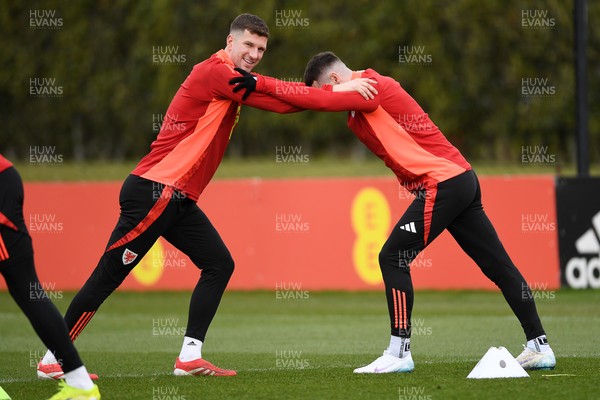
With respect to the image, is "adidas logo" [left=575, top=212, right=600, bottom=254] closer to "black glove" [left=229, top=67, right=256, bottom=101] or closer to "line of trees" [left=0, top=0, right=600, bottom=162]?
"black glove" [left=229, top=67, right=256, bottom=101]

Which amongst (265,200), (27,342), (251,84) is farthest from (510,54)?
(251,84)

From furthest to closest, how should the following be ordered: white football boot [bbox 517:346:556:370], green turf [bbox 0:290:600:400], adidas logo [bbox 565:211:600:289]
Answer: adidas logo [bbox 565:211:600:289] < white football boot [bbox 517:346:556:370] < green turf [bbox 0:290:600:400]

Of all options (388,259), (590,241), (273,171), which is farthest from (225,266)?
(273,171)

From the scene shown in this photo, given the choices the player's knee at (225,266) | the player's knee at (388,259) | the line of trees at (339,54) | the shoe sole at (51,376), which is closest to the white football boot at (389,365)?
the player's knee at (388,259)

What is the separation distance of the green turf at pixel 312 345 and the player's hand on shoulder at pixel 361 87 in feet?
6.18

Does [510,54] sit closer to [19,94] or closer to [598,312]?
[19,94]

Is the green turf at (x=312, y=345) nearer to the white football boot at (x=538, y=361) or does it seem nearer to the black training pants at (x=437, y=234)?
the white football boot at (x=538, y=361)

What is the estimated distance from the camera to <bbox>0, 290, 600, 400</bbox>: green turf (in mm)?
6738

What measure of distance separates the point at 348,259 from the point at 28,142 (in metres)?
16.5

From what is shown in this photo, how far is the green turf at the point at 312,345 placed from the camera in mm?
6738

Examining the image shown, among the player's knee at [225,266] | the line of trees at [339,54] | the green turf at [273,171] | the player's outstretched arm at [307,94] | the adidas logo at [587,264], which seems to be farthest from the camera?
the line of trees at [339,54]

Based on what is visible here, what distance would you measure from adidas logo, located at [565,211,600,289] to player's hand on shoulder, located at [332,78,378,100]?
7.37 m

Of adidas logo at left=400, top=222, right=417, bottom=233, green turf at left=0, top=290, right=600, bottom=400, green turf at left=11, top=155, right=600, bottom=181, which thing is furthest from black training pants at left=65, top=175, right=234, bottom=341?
green turf at left=11, top=155, right=600, bottom=181

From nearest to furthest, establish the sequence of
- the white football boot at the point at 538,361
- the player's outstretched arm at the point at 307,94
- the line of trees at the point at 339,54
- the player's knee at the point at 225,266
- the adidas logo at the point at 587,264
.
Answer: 1. the player's outstretched arm at the point at 307,94
2. the white football boot at the point at 538,361
3. the player's knee at the point at 225,266
4. the adidas logo at the point at 587,264
5. the line of trees at the point at 339,54
